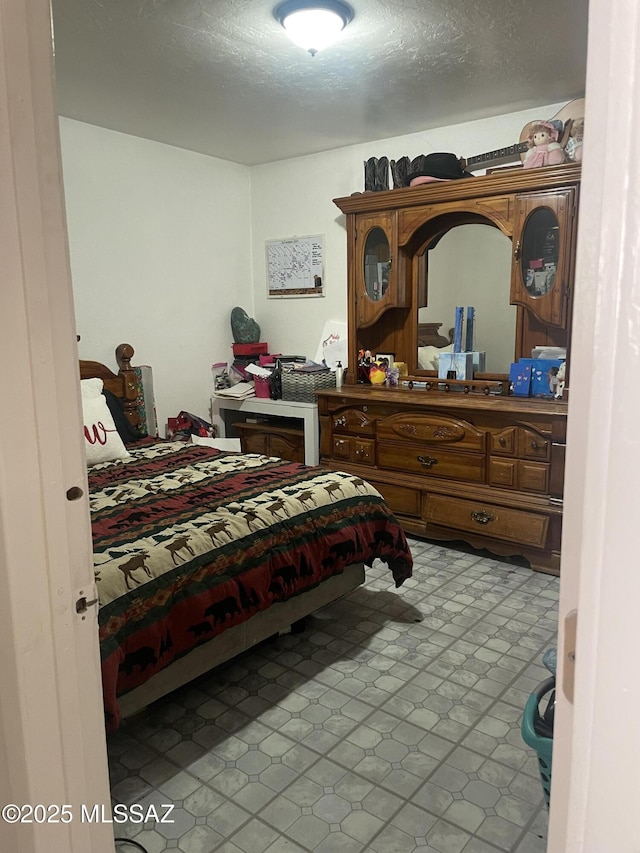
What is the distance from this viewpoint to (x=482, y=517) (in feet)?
11.0

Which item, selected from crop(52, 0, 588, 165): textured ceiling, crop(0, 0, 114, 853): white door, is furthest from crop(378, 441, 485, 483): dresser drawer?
crop(0, 0, 114, 853): white door

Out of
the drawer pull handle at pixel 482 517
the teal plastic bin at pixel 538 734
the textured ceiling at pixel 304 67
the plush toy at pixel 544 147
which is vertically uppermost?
the textured ceiling at pixel 304 67

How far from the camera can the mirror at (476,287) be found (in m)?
3.57

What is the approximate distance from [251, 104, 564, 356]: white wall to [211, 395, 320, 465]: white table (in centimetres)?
58

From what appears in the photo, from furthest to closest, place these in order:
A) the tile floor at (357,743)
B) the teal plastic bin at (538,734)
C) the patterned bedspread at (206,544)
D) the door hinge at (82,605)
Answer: the patterned bedspread at (206,544)
the tile floor at (357,743)
the teal plastic bin at (538,734)
the door hinge at (82,605)

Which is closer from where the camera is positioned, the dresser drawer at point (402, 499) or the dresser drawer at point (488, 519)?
the dresser drawer at point (488, 519)

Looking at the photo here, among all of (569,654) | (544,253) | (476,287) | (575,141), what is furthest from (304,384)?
(569,654)

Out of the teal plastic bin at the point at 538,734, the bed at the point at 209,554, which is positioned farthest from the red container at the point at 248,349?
the teal plastic bin at the point at 538,734

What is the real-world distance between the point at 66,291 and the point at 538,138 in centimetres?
294

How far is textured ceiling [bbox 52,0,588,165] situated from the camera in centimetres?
231

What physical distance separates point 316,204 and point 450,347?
1448 mm

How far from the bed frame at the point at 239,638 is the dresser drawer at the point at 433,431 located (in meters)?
1.00

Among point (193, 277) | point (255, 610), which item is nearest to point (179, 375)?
point (193, 277)

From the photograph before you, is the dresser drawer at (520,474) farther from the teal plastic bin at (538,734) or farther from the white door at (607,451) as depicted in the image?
the white door at (607,451)
